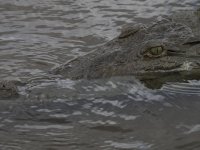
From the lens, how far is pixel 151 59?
629 centimetres

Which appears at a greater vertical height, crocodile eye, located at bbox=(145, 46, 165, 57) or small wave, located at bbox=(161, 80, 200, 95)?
crocodile eye, located at bbox=(145, 46, 165, 57)

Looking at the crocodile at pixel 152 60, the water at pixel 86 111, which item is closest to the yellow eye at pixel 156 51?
the crocodile at pixel 152 60

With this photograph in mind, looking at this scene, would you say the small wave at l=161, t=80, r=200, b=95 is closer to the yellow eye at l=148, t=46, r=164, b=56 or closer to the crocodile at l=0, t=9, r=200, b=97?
the crocodile at l=0, t=9, r=200, b=97

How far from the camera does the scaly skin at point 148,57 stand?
625cm

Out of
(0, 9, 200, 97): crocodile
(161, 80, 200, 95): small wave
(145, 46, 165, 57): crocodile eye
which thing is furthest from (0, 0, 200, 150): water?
(145, 46, 165, 57): crocodile eye

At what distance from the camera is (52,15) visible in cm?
972

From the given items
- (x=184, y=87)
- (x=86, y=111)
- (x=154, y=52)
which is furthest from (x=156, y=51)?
(x=86, y=111)

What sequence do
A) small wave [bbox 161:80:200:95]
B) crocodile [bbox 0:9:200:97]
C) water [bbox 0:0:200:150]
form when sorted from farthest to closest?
crocodile [bbox 0:9:200:97], small wave [bbox 161:80:200:95], water [bbox 0:0:200:150]

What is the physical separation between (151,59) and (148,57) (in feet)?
→ 0.16

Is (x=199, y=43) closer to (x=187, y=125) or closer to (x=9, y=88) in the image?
(x=187, y=125)

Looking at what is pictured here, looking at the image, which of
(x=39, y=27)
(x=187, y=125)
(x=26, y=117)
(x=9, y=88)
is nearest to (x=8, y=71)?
(x=9, y=88)

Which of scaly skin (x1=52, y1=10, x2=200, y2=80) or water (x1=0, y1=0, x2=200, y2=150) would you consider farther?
scaly skin (x1=52, y1=10, x2=200, y2=80)

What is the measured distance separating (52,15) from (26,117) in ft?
14.8

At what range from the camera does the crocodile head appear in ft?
20.5
